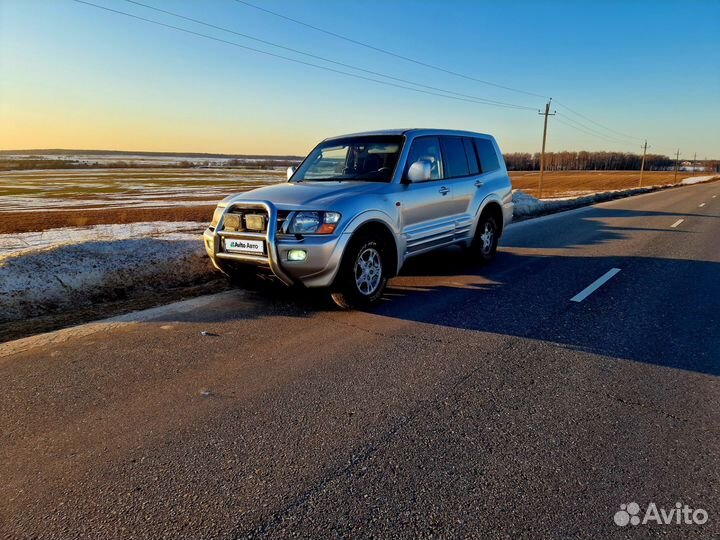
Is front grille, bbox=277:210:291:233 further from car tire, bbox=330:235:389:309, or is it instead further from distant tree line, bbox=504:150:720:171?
distant tree line, bbox=504:150:720:171

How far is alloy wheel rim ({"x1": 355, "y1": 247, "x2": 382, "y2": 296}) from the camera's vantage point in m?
5.36

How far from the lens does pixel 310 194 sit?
211 inches

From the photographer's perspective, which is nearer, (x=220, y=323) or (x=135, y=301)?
(x=220, y=323)

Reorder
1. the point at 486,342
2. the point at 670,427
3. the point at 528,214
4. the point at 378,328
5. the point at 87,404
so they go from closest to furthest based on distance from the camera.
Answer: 1. the point at 670,427
2. the point at 87,404
3. the point at 486,342
4. the point at 378,328
5. the point at 528,214

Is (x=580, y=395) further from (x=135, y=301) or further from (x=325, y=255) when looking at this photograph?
(x=135, y=301)

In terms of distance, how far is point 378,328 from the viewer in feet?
15.6

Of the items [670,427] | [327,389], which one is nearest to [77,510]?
[327,389]

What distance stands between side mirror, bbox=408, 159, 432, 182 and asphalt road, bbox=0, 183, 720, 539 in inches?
64.2

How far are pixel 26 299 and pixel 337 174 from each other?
4.05 m

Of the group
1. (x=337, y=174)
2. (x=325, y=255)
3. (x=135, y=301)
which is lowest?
(x=135, y=301)

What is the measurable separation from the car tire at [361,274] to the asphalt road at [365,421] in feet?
0.83

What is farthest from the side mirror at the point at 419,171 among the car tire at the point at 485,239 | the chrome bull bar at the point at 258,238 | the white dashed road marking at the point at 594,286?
the white dashed road marking at the point at 594,286

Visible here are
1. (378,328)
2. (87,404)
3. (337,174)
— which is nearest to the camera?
(87,404)

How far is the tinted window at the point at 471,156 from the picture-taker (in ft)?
24.8
